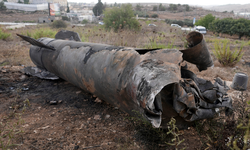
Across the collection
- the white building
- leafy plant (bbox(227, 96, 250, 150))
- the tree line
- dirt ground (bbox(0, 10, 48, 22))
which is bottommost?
leafy plant (bbox(227, 96, 250, 150))

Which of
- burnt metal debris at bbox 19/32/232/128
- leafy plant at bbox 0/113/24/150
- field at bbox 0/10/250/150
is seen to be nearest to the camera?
leafy plant at bbox 0/113/24/150

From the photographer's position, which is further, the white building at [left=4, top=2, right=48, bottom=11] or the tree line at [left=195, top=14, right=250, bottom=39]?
the white building at [left=4, top=2, right=48, bottom=11]

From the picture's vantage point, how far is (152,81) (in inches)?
60.2

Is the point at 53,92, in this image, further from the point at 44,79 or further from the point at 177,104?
the point at 177,104

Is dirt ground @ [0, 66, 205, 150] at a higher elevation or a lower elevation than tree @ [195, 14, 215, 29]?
lower

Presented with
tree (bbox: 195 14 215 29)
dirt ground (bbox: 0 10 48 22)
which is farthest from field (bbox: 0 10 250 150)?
dirt ground (bbox: 0 10 48 22)

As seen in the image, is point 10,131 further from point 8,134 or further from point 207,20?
point 207,20

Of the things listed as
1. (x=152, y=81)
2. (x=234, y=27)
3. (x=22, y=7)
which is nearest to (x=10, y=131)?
(x=152, y=81)

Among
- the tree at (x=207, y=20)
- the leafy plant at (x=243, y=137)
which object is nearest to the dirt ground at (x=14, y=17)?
the tree at (x=207, y=20)

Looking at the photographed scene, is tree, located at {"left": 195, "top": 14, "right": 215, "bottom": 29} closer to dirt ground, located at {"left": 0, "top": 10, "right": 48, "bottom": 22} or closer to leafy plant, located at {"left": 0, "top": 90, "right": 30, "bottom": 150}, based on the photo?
leafy plant, located at {"left": 0, "top": 90, "right": 30, "bottom": 150}

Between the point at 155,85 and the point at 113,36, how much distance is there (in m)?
6.49

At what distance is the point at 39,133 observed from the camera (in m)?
2.25

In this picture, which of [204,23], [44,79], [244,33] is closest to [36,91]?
[44,79]

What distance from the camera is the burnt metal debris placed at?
61.8 inches
